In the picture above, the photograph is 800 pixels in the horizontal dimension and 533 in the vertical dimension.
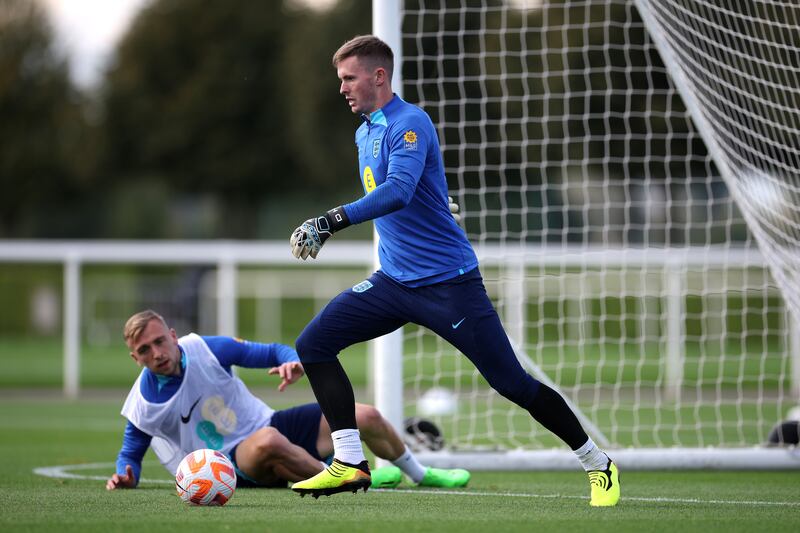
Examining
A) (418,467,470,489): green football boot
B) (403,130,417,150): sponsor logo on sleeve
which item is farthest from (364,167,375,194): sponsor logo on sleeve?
(418,467,470,489): green football boot

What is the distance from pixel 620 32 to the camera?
2119 cm

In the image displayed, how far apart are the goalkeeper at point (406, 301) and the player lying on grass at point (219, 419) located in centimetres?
78

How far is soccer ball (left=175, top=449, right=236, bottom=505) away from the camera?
6.62 m

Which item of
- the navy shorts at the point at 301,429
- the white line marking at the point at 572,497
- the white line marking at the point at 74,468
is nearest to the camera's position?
the white line marking at the point at 572,497

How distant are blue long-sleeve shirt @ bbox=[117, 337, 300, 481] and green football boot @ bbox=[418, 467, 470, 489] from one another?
1.31 meters

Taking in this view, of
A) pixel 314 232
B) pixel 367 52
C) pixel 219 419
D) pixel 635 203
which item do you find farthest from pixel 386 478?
pixel 635 203

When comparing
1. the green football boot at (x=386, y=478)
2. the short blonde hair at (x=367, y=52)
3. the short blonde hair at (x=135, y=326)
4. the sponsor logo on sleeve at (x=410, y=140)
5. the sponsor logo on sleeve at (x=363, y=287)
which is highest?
the short blonde hair at (x=367, y=52)

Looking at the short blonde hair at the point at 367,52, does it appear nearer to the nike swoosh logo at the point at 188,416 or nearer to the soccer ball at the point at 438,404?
the nike swoosh logo at the point at 188,416

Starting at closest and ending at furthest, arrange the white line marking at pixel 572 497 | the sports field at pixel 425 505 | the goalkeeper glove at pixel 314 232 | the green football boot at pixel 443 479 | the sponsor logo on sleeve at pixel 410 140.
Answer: the sports field at pixel 425 505 → the goalkeeper glove at pixel 314 232 → the sponsor logo on sleeve at pixel 410 140 → the white line marking at pixel 572 497 → the green football boot at pixel 443 479

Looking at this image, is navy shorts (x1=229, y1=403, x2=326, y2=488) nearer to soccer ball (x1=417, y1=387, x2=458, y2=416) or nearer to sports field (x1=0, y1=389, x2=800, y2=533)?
sports field (x1=0, y1=389, x2=800, y2=533)

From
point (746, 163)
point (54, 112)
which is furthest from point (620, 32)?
point (54, 112)

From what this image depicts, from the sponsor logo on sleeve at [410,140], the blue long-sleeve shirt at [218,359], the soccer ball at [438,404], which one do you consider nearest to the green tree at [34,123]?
the soccer ball at [438,404]

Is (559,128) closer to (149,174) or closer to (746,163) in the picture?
(746,163)

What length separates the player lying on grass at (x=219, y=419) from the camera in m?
7.51
